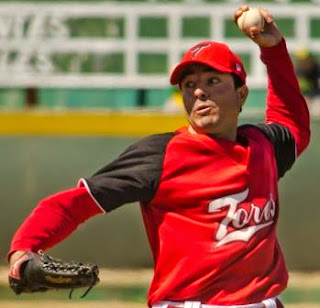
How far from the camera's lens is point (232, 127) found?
15.3 ft

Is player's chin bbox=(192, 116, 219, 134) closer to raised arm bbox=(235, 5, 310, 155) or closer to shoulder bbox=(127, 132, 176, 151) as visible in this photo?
shoulder bbox=(127, 132, 176, 151)

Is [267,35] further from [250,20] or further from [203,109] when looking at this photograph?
[203,109]

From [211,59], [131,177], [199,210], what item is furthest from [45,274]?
[211,59]

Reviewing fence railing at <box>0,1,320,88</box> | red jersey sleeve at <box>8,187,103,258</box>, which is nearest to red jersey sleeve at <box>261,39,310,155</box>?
red jersey sleeve at <box>8,187,103,258</box>

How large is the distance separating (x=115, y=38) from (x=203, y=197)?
695cm

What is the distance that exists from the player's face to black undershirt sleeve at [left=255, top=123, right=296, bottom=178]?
0.99 ft

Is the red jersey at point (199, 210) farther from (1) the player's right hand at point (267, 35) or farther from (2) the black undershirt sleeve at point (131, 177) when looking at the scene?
(1) the player's right hand at point (267, 35)

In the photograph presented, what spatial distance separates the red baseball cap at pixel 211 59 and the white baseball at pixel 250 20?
0.41 feet

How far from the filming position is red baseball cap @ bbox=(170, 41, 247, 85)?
4.54 m

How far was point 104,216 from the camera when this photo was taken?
440 inches

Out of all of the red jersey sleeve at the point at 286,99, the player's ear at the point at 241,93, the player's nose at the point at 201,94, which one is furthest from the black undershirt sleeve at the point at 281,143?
the player's nose at the point at 201,94

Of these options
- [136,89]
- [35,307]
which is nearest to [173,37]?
[136,89]

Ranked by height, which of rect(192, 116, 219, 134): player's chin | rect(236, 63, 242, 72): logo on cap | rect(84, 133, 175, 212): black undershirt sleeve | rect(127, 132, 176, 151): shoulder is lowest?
rect(84, 133, 175, 212): black undershirt sleeve

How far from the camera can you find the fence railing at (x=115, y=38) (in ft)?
37.3
